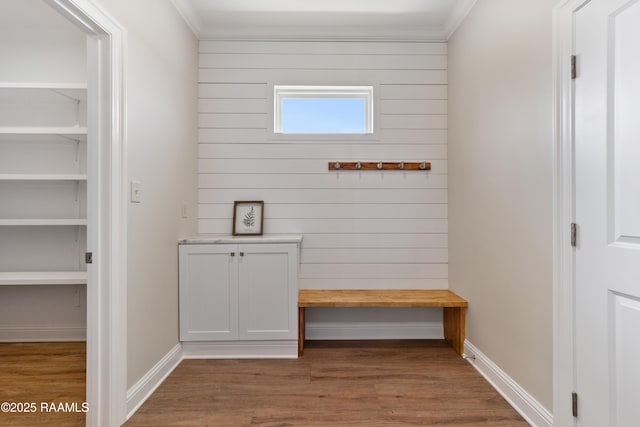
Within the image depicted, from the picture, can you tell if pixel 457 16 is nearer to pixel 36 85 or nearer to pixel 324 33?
pixel 324 33

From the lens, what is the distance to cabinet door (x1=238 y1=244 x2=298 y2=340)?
8.23 ft

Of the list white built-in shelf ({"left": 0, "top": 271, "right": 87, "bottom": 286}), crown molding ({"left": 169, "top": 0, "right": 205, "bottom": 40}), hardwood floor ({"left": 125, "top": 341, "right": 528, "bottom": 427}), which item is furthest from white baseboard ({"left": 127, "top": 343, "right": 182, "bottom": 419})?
crown molding ({"left": 169, "top": 0, "right": 205, "bottom": 40})

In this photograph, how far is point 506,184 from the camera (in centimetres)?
198

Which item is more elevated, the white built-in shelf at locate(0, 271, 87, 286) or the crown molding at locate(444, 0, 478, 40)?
the crown molding at locate(444, 0, 478, 40)

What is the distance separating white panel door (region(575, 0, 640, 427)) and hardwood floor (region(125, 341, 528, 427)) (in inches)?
23.1

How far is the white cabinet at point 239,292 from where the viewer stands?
2.50 metres

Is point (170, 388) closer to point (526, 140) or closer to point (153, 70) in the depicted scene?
point (153, 70)

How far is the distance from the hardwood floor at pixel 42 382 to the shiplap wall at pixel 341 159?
1311mm

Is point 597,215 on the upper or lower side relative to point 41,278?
upper

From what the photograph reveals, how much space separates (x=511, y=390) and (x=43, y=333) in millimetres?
3486

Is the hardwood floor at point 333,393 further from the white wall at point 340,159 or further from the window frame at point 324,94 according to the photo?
the window frame at point 324,94

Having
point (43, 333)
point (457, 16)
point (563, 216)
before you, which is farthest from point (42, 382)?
point (457, 16)

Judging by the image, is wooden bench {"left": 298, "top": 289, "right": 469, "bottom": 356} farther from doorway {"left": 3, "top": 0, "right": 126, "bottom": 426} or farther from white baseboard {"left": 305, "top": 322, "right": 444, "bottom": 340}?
doorway {"left": 3, "top": 0, "right": 126, "bottom": 426}

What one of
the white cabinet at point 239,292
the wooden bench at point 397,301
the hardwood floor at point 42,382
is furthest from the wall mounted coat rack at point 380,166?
the hardwood floor at point 42,382
